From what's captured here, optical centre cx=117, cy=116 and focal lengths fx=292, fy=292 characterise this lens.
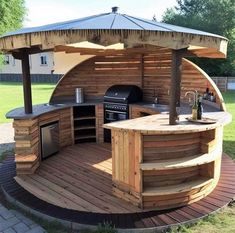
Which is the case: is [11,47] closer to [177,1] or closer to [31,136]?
[31,136]

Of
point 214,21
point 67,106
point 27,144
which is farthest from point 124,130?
point 214,21

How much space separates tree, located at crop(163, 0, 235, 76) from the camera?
2067 centimetres

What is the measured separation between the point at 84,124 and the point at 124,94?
1.30 m

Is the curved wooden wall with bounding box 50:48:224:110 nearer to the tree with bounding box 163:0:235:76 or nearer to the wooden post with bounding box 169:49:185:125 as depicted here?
the wooden post with bounding box 169:49:185:125

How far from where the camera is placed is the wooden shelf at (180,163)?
368cm

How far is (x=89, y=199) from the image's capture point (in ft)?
13.5

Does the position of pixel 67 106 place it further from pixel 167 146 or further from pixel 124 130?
pixel 167 146

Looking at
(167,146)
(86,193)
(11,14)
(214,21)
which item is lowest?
(86,193)

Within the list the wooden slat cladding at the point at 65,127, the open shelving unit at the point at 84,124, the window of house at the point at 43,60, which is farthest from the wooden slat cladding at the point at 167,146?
the window of house at the point at 43,60

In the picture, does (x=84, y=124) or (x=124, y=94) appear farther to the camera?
(x=84, y=124)

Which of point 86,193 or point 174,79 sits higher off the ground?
point 174,79

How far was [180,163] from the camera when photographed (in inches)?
149

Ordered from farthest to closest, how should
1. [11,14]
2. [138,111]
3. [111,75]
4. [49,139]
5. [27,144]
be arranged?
[11,14]
[111,75]
[138,111]
[49,139]
[27,144]

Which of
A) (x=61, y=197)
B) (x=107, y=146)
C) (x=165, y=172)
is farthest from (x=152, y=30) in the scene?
(x=107, y=146)
